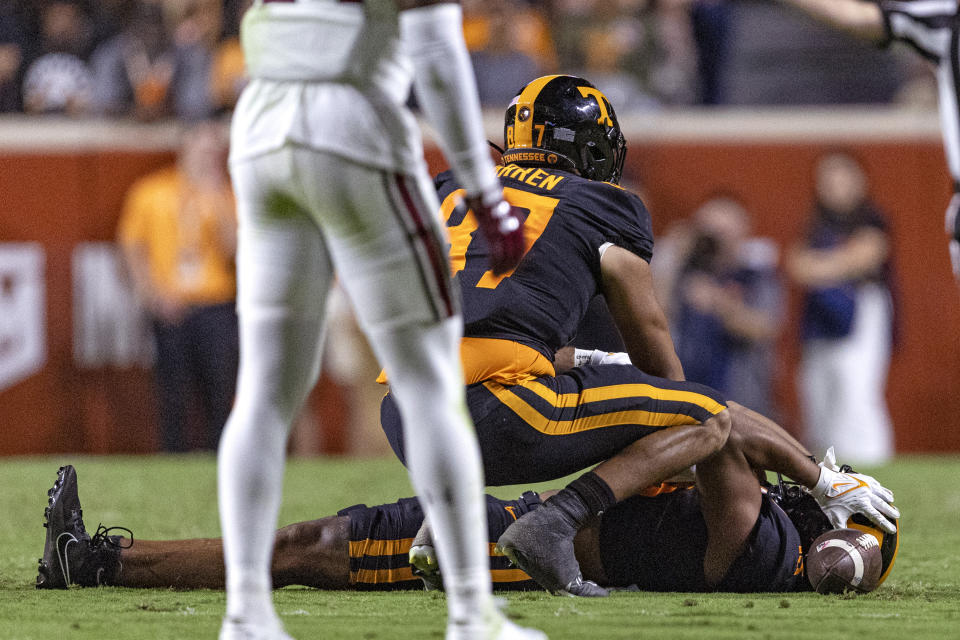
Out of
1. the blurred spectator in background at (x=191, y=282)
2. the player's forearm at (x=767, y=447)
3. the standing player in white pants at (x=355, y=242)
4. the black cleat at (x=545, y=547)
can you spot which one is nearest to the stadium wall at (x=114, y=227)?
the blurred spectator in background at (x=191, y=282)

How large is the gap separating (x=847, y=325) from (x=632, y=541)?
605 cm

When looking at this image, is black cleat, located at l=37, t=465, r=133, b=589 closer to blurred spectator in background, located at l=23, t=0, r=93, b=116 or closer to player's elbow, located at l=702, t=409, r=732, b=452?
player's elbow, located at l=702, t=409, r=732, b=452

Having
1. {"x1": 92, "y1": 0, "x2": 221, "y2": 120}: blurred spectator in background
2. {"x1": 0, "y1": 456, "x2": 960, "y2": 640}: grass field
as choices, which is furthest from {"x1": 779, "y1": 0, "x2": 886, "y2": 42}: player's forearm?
{"x1": 92, "y1": 0, "x2": 221, "y2": 120}: blurred spectator in background

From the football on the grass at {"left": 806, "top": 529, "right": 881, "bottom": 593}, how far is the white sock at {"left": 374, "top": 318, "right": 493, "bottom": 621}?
4.86 ft

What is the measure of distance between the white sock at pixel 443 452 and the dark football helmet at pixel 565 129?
1.58 meters

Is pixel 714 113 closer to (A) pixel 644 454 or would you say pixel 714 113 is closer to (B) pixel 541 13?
(B) pixel 541 13

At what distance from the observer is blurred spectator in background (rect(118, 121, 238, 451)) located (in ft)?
30.5

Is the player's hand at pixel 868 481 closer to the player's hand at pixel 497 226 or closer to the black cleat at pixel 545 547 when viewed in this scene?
the black cleat at pixel 545 547

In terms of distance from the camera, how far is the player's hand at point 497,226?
8.46ft

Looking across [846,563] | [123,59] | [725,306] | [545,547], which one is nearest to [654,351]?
[545,547]

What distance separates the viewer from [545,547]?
3.46 m

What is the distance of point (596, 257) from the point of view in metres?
3.79

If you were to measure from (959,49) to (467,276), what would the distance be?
2.08 meters

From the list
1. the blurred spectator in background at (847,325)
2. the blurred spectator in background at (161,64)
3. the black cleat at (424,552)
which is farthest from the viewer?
the blurred spectator in background at (161,64)
